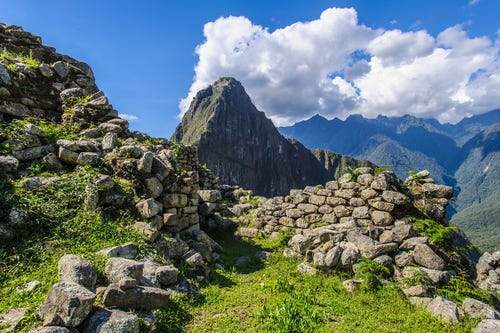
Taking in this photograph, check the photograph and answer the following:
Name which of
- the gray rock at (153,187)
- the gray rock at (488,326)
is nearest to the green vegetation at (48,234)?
the gray rock at (153,187)

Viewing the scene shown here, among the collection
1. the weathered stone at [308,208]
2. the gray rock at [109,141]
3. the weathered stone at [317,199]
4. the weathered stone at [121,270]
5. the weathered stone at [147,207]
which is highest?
the gray rock at [109,141]

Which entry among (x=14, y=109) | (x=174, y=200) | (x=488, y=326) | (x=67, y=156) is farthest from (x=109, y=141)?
(x=488, y=326)

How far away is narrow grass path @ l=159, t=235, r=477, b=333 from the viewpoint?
29.0 ft

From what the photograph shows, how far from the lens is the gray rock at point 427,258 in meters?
12.9

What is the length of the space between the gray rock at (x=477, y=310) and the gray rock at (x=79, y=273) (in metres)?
8.87

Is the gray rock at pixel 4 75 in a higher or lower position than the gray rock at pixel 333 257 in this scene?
higher

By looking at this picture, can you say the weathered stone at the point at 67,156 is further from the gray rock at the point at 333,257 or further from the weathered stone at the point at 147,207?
the gray rock at the point at 333,257

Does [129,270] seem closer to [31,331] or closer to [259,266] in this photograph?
[31,331]

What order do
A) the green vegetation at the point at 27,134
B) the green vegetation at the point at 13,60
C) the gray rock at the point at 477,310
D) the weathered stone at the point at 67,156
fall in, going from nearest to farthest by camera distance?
the gray rock at the point at 477,310 → the green vegetation at the point at 27,134 → the weathered stone at the point at 67,156 → the green vegetation at the point at 13,60

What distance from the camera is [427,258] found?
13.1 metres

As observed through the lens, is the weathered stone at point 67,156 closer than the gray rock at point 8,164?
No

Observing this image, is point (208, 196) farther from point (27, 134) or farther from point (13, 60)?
point (13, 60)

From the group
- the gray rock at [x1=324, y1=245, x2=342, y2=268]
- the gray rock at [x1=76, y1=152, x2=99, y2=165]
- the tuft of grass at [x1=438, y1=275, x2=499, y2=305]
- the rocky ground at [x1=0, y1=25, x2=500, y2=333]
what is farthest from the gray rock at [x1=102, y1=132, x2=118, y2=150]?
the tuft of grass at [x1=438, y1=275, x2=499, y2=305]

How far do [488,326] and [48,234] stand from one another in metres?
10.4
